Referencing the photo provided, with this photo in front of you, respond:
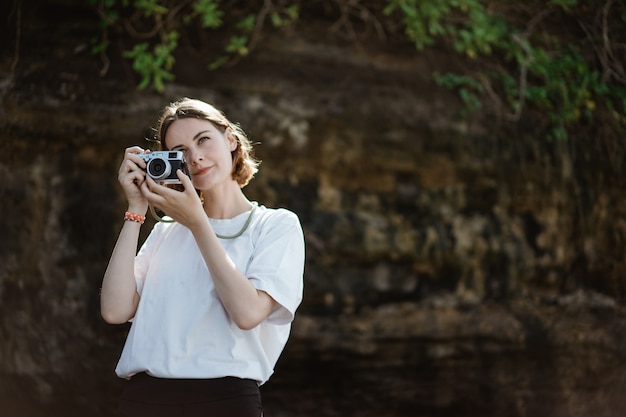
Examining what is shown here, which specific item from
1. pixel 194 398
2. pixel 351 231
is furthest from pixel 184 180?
pixel 351 231

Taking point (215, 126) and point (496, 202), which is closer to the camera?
point (215, 126)

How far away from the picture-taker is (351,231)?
4.18 m

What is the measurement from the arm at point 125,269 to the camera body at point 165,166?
5 cm

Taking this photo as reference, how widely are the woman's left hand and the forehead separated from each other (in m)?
0.18

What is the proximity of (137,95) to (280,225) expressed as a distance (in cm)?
250

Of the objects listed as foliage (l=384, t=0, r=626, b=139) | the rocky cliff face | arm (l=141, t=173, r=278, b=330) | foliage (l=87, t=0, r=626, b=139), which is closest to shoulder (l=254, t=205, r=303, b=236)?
arm (l=141, t=173, r=278, b=330)

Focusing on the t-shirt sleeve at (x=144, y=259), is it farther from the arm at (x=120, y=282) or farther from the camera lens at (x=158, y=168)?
the camera lens at (x=158, y=168)

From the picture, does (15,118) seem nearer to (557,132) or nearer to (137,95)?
(137,95)

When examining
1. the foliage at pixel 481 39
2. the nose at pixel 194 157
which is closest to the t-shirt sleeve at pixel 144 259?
the nose at pixel 194 157

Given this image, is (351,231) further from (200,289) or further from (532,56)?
(200,289)

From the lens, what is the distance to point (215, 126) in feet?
6.70

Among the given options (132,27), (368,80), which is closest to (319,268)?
(368,80)

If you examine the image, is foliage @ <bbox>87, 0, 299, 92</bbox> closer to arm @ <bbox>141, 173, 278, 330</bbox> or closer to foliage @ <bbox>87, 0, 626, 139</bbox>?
foliage @ <bbox>87, 0, 626, 139</bbox>

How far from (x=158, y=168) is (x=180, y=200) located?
13cm
